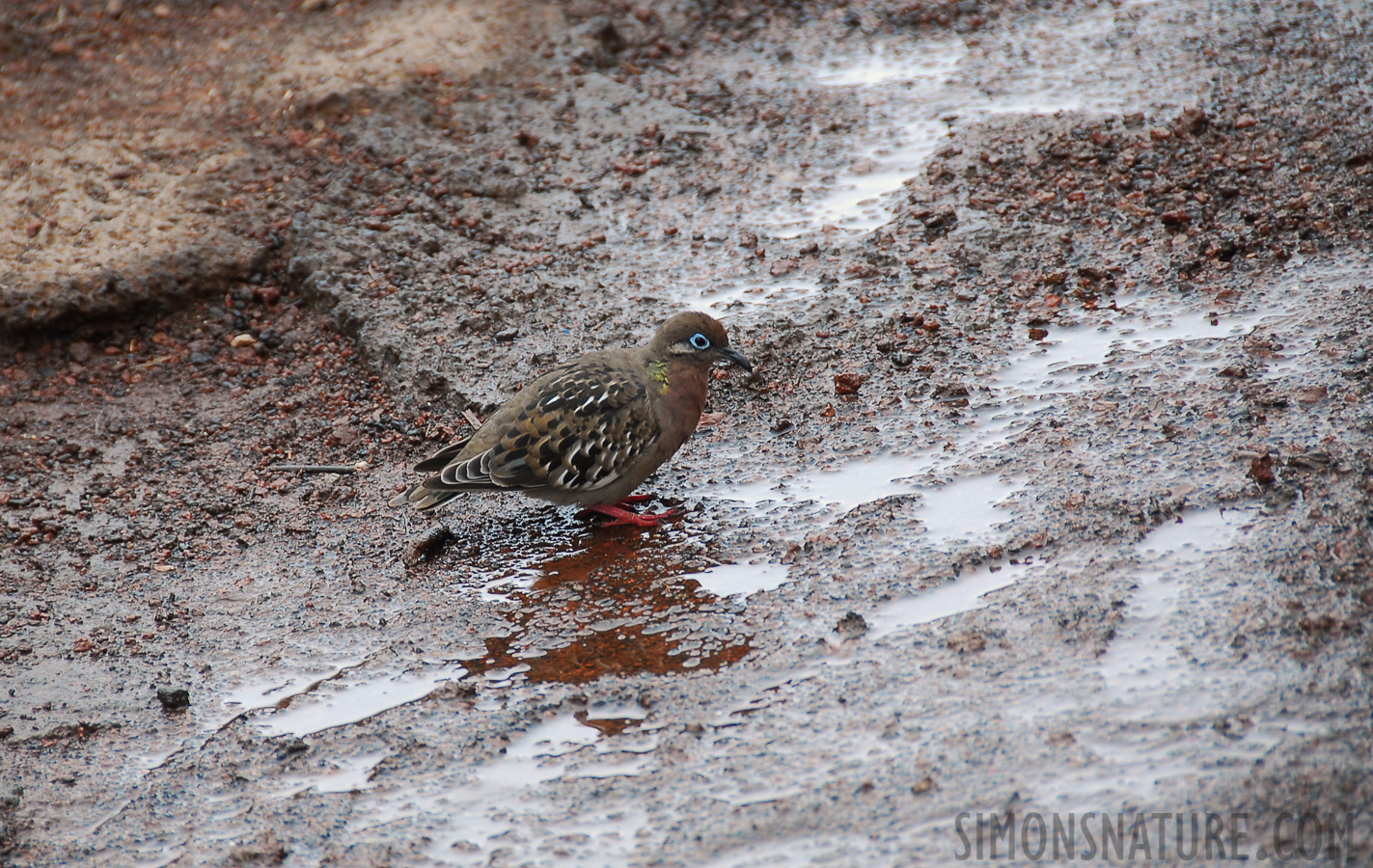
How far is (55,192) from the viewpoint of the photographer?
695cm

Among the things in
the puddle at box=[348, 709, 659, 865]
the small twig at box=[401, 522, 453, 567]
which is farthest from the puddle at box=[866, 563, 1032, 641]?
the small twig at box=[401, 522, 453, 567]

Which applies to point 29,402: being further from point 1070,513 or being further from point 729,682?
point 1070,513

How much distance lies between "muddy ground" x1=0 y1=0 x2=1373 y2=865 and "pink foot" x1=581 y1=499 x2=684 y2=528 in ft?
0.30

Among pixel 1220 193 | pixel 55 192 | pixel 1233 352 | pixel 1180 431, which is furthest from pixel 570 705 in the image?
pixel 55 192

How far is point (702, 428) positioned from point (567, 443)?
961 millimetres

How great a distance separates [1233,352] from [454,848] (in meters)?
4.13

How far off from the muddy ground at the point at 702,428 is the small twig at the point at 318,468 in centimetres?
4

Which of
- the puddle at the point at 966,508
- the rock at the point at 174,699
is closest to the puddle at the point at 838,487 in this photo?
the puddle at the point at 966,508

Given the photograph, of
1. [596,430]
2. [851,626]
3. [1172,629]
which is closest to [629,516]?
[596,430]

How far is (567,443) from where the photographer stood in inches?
196

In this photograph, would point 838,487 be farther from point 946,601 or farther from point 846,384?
point 946,601

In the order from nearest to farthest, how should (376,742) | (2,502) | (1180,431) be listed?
1. (376,742)
2. (1180,431)
3. (2,502)

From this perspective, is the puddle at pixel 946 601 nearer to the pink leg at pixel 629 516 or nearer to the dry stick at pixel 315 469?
the pink leg at pixel 629 516

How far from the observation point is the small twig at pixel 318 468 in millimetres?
5664
